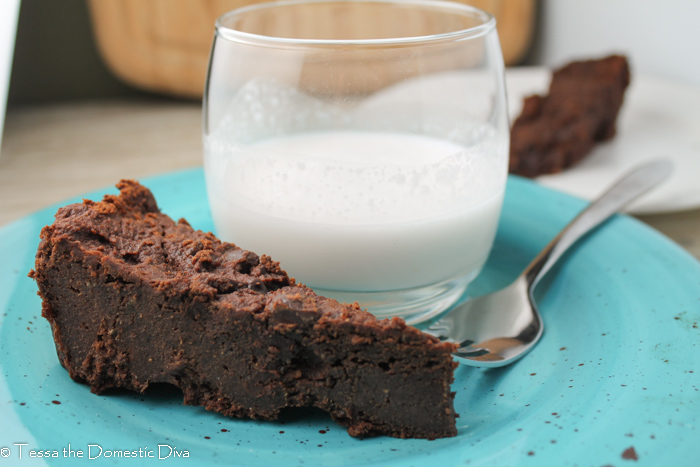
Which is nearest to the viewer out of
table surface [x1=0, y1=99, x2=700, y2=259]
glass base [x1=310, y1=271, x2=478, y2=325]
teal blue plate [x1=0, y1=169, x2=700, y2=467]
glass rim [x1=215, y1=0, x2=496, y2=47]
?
teal blue plate [x1=0, y1=169, x2=700, y2=467]

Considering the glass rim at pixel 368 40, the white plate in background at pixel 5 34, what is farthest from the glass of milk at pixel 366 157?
the white plate in background at pixel 5 34

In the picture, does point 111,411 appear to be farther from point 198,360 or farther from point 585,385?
point 585,385

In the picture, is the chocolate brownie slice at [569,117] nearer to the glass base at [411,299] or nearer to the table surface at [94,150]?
the table surface at [94,150]

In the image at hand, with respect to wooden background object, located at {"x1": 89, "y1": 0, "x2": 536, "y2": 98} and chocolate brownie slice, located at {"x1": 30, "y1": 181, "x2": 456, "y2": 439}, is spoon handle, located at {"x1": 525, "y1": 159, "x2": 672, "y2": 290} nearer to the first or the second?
chocolate brownie slice, located at {"x1": 30, "y1": 181, "x2": 456, "y2": 439}

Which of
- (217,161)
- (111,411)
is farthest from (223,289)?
(217,161)

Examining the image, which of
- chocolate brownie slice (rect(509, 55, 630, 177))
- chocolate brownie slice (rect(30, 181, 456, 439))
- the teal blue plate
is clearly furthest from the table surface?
chocolate brownie slice (rect(30, 181, 456, 439))

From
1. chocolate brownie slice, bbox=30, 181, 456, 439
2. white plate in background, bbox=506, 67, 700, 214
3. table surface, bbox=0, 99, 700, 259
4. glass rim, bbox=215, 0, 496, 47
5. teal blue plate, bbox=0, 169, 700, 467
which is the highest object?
glass rim, bbox=215, 0, 496, 47
